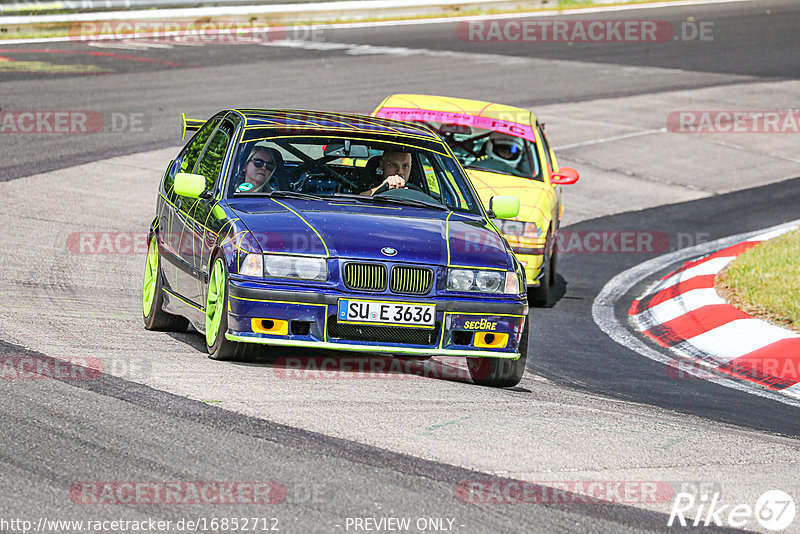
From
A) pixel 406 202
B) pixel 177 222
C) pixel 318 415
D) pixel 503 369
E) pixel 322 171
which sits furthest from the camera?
pixel 177 222

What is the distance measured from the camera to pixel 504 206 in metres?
8.45

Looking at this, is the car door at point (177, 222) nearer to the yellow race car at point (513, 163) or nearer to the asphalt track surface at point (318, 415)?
the asphalt track surface at point (318, 415)

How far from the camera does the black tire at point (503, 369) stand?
25.2ft

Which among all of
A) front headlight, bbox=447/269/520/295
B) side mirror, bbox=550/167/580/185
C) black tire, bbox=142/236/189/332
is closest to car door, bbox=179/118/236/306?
black tire, bbox=142/236/189/332

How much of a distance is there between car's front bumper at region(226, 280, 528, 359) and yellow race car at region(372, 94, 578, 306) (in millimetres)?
3995

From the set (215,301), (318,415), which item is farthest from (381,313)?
(318,415)

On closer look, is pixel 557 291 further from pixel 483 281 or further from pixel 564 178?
pixel 483 281

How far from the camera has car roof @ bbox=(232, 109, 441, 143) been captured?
27.7 ft

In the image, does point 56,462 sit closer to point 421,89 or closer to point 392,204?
point 392,204

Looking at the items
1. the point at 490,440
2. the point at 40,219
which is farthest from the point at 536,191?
the point at 490,440

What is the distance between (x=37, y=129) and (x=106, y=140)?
1123 millimetres

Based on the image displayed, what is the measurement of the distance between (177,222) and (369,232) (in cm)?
173

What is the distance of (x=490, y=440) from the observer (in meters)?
5.92

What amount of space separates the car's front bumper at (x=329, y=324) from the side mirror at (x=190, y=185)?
Result: 3.41 feet
